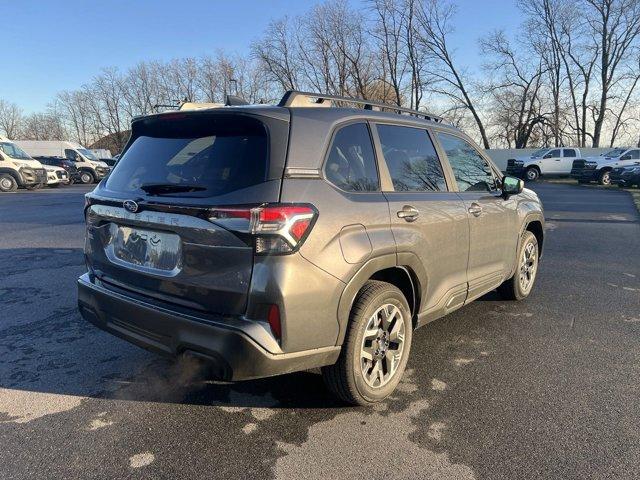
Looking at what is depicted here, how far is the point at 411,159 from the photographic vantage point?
3.60m

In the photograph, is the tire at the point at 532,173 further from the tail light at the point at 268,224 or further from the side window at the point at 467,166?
the tail light at the point at 268,224

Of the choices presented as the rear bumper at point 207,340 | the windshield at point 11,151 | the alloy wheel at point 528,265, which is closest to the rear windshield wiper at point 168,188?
the rear bumper at point 207,340

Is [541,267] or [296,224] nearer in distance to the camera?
[296,224]

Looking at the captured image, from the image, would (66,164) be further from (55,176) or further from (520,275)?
(520,275)

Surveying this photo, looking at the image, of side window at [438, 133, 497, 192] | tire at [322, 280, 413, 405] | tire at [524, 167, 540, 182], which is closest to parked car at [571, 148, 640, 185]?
tire at [524, 167, 540, 182]

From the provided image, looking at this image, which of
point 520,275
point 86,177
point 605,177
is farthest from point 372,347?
point 86,177

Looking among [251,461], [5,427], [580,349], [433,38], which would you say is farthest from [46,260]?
[433,38]

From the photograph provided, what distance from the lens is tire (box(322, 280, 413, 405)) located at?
2869 millimetres

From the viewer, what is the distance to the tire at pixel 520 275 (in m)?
5.12

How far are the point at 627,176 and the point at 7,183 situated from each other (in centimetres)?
3022

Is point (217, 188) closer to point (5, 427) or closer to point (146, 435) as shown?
point (146, 435)

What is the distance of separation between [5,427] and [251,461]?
1.54m

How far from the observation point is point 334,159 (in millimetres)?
2869

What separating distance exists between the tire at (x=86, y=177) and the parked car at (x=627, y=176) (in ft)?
104
